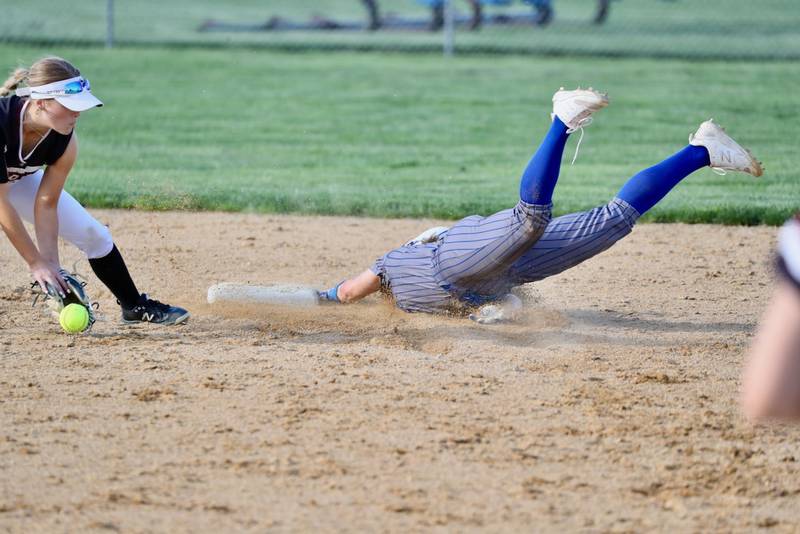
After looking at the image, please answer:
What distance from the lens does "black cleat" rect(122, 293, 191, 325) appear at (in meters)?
5.16

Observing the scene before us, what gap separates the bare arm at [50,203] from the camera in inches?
190

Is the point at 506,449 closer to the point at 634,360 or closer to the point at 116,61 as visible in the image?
the point at 634,360

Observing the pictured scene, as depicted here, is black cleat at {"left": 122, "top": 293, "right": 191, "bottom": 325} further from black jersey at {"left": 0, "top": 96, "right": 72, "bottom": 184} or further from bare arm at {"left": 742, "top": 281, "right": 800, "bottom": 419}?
bare arm at {"left": 742, "top": 281, "right": 800, "bottom": 419}

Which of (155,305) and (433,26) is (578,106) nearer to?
(155,305)

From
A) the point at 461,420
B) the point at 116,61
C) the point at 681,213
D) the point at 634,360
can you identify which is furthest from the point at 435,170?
the point at 116,61

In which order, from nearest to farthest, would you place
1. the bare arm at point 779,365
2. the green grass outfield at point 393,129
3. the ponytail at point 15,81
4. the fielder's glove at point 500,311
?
the bare arm at point 779,365 → the ponytail at point 15,81 → the fielder's glove at point 500,311 → the green grass outfield at point 393,129

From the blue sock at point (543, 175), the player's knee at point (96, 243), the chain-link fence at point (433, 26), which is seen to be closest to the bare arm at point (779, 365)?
the blue sock at point (543, 175)

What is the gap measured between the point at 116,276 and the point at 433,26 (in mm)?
16707

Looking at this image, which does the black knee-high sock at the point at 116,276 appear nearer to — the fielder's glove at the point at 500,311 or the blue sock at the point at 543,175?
the fielder's glove at the point at 500,311

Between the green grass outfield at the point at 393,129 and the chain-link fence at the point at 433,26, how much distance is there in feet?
5.35

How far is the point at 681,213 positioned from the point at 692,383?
140 inches

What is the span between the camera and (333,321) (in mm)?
5324

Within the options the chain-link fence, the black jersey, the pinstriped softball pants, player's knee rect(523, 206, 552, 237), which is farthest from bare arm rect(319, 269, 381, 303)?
the chain-link fence

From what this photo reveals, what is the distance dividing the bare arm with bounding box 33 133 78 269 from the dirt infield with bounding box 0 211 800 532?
1.27 feet
